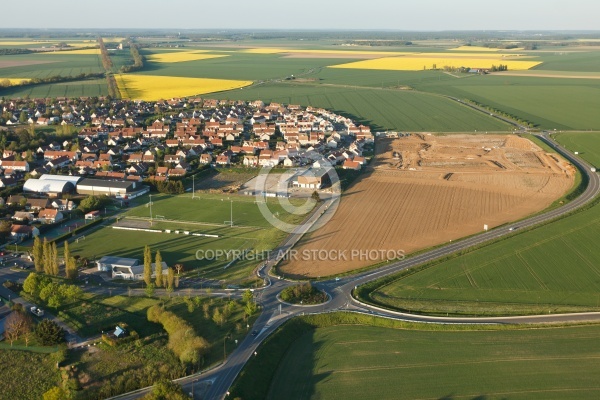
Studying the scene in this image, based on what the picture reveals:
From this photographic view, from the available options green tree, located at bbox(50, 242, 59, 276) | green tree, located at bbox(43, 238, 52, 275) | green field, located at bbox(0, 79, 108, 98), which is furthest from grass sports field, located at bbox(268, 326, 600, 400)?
green field, located at bbox(0, 79, 108, 98)

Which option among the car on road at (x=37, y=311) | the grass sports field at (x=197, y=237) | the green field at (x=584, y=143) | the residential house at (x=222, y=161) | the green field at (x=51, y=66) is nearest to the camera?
the car on road at (x=37, y=311)

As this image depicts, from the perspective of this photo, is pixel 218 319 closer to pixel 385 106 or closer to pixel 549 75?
pixel 385 106

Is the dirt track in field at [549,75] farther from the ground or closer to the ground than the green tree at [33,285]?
farther from the ground

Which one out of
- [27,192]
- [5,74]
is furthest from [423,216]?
[5,74]

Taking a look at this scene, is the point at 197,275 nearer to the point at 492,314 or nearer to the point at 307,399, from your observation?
the point at 307,399

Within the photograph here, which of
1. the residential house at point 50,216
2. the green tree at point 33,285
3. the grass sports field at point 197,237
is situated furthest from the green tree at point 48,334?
the residential house at point 50,216

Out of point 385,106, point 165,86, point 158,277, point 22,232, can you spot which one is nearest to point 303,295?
point 158,277

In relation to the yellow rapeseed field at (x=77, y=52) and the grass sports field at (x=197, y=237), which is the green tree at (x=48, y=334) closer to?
the grass sports field at (x=197, y=237)
